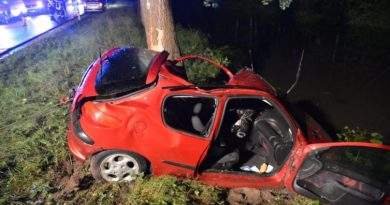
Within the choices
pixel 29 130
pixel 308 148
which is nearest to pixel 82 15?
pixel 29 130

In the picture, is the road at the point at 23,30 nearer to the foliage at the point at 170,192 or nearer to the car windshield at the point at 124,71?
the car windshield at the point at 124,71

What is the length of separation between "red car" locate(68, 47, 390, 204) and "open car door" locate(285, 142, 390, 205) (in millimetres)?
10

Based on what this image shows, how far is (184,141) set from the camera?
3668 mm

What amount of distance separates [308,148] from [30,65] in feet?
25.8

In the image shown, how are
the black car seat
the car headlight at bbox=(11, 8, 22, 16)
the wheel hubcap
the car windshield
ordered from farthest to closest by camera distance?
the car headlight at bbox=(11, 8, 22, 16)
the black car seat
the wheel hubcap
the car windshield

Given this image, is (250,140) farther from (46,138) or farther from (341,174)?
(46,138)

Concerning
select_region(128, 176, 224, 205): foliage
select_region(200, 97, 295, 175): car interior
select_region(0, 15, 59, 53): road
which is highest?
select_region(0, 15, 59, 53): road

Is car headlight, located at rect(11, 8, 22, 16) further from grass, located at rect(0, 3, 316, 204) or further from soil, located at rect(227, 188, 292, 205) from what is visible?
soil, located at rect(227, 188, 292, 205)

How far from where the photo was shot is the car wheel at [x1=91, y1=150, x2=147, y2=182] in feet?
12.3

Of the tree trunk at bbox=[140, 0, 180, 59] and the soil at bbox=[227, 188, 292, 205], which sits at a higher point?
→ the tree trunk at bbox=[140, 0, 180, 59]

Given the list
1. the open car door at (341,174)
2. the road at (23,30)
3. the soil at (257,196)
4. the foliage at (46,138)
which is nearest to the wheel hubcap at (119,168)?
the foliage at (46,138)

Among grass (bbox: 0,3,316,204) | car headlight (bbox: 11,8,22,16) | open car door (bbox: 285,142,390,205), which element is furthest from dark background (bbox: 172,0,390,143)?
car headlight (bbox: 11,8,22,16)

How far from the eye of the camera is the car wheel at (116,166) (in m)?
3.75

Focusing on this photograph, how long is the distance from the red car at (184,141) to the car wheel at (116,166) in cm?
1
